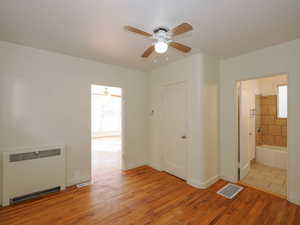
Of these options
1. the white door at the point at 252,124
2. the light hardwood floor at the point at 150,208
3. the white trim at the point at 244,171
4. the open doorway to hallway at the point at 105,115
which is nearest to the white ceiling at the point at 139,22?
the white door at the point at 252,124

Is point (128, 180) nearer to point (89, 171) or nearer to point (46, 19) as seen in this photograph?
point (89, 171)

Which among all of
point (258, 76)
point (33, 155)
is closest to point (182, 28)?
point (258, 76)

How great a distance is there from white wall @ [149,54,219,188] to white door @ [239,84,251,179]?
0.55 metres

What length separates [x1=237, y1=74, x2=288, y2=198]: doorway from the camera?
120 inches

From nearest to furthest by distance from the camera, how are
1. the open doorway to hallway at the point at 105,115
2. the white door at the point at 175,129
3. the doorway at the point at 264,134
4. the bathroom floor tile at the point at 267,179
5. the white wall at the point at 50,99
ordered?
the white wall at the point at 50,99 < the bathroom floor tile at the point at 267,179 < the doorway at the point at 264,134 < the white door at the point at 175,129 < the open doorway to hallway at the point at 105,115

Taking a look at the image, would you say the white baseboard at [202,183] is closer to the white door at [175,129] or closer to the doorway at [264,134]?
the white door at [175,129]

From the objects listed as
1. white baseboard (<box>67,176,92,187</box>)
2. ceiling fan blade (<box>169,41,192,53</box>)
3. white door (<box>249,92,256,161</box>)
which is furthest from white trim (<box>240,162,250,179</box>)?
white baseboard (<box>67,176,92,187</box>)

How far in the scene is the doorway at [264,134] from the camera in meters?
3.04

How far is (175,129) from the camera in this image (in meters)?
3.33

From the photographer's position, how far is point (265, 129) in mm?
4508

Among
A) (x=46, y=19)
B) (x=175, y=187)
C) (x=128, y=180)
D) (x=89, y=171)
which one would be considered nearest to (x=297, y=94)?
(x=175, y=187)

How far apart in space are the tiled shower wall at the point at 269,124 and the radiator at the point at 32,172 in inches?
211

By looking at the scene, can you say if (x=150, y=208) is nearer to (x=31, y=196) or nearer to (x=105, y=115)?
(x=31, y=196)

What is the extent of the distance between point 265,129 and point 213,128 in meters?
2.80
